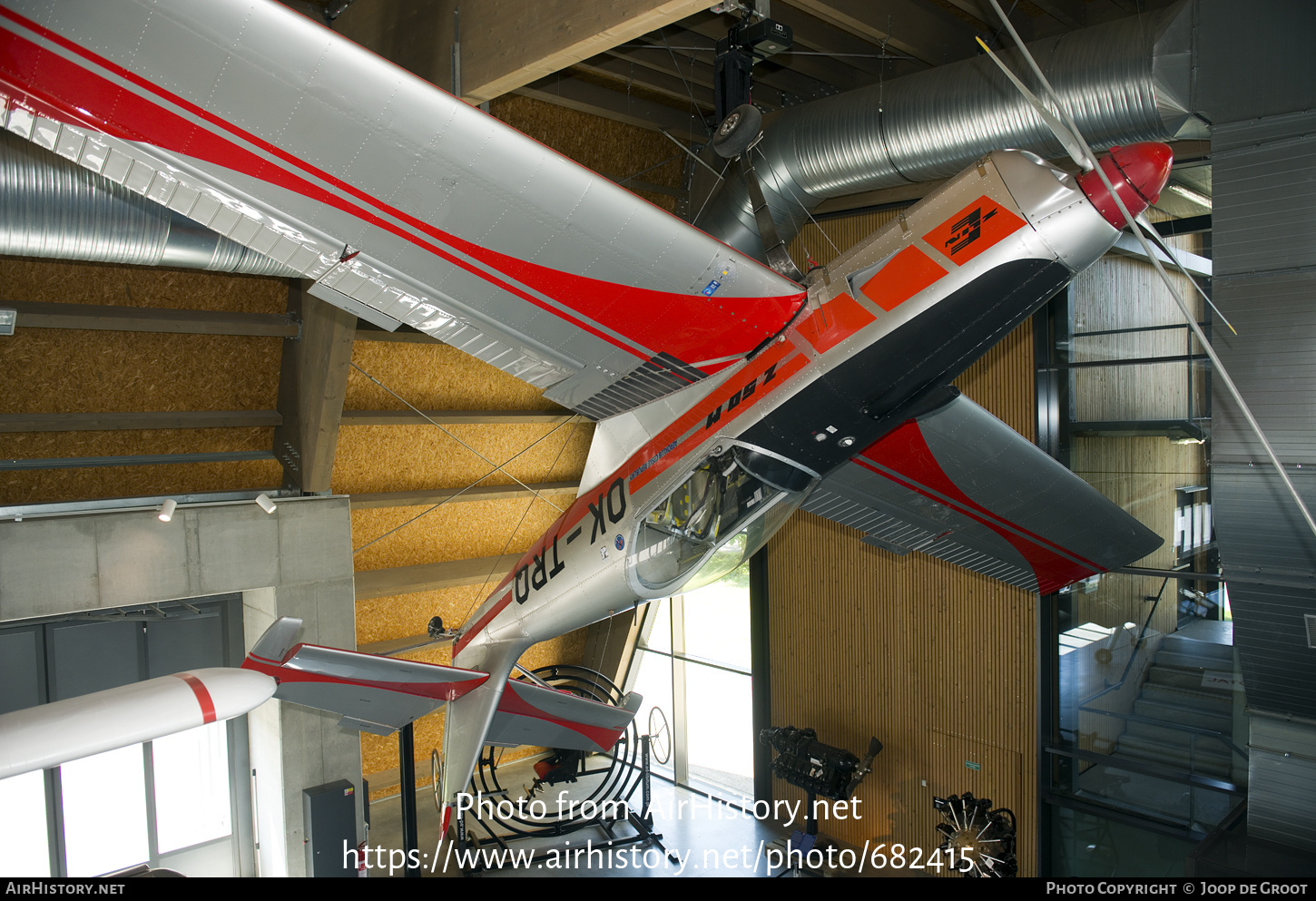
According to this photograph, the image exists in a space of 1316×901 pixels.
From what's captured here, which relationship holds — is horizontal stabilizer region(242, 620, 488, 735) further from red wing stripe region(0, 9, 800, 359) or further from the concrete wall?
red wing stripe region(0, 9, 800, 359)

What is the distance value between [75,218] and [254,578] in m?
3.39

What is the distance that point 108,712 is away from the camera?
2936mm

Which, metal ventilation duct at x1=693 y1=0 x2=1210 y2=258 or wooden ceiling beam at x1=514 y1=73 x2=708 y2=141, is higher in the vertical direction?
wooden ceiling beam at x1=514 y1=73 x2=708 y2=141

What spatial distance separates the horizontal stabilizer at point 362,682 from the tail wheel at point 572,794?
3598 mm

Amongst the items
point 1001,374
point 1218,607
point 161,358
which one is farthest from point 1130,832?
point 161,358

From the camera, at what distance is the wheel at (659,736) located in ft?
35.6

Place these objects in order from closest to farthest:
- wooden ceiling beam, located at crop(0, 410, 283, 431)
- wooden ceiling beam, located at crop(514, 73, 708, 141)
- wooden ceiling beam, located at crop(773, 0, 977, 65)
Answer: wooden ceiling beam, located at crop(773, 0, 977, 65), wooden ceiling beam, located at crop(0, 410, 283, 431), wooden ceiling beam, located at crop(514, 73, 708, 141)

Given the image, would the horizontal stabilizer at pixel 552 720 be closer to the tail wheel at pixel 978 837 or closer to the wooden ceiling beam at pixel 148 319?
the tail wheel at pixel 978 837

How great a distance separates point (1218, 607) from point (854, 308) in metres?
5.11

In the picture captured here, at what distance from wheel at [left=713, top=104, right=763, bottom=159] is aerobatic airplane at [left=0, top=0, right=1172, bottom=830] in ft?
2.35

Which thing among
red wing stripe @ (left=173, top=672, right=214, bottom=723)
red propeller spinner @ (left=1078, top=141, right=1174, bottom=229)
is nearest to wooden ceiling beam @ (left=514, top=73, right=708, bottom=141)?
red propeller spinner @ (left=1078, top=141, right=1174, bottom=229)

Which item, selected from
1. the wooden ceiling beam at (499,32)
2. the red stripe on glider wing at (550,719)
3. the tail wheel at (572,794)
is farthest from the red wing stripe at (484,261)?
the tail wheel at (572,794)

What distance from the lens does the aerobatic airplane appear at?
8.00ft

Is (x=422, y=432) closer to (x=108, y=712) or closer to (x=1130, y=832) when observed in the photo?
(x=108, y=712)
